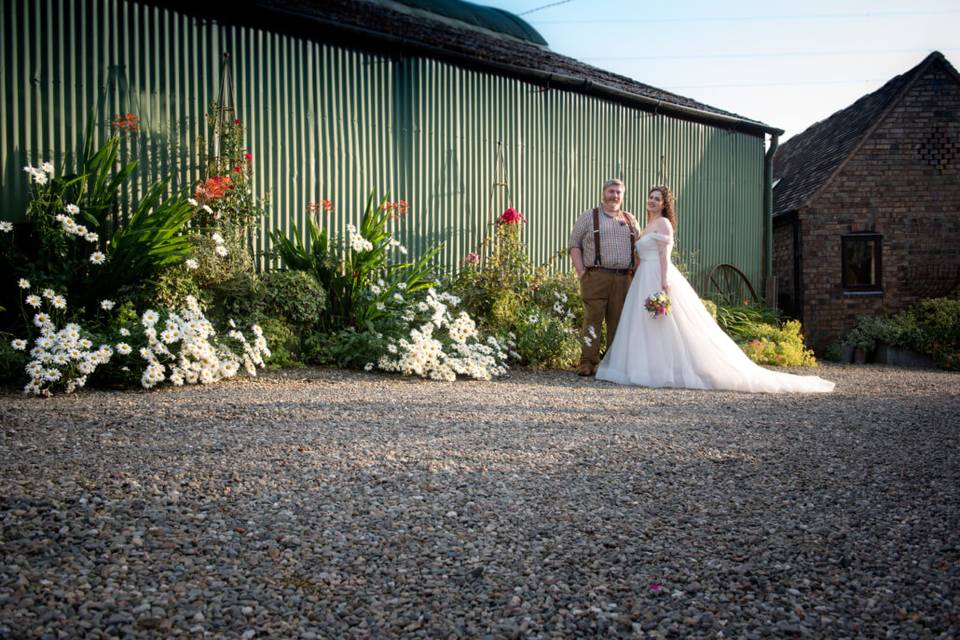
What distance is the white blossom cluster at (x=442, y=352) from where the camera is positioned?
20.4 feet

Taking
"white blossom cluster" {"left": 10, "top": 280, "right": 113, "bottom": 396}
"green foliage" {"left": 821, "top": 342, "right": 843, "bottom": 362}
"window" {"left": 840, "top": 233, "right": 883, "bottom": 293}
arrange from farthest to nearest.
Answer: "window" {"left": 840, "top": 233, "right": 883, "bottom": 293} → "green foliage" {"left": 821, "top": 342, "right": 843, "bottom": 362} → "white blossom cluster" {"left": 10, "top": 280, "right": 113, "bottom": 396}

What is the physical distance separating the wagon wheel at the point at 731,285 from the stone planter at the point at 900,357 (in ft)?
6.93

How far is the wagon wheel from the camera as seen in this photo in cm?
1167

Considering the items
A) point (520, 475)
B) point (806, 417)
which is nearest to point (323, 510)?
point (520, 475)

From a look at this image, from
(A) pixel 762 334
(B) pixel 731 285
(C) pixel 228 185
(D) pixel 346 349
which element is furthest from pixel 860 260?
(C) pixel 228 185

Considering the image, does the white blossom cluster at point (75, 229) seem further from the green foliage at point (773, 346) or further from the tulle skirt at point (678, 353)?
the green foliage at point (773, 346)

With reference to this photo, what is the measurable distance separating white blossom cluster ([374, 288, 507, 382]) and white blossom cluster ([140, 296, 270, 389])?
1.35 meters

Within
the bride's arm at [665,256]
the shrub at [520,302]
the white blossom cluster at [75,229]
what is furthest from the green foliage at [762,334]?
the white blossom cluster at [75,229]

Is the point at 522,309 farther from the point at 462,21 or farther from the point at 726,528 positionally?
the point at 462,21

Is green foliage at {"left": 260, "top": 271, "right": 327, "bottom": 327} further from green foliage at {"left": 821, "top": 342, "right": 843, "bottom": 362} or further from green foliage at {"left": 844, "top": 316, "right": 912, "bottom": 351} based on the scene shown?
green foliage at {"left": 844, "top": 316, "right": 912, "bottom": 351}

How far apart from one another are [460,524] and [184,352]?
334cm

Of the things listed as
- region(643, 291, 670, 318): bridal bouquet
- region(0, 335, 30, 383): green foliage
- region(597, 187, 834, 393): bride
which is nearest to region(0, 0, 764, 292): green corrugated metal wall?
region(0, 335, 30, 383): green foliage

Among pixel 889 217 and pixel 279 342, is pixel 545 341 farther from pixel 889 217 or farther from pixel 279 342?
pixel 889 217

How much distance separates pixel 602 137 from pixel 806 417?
643cm
